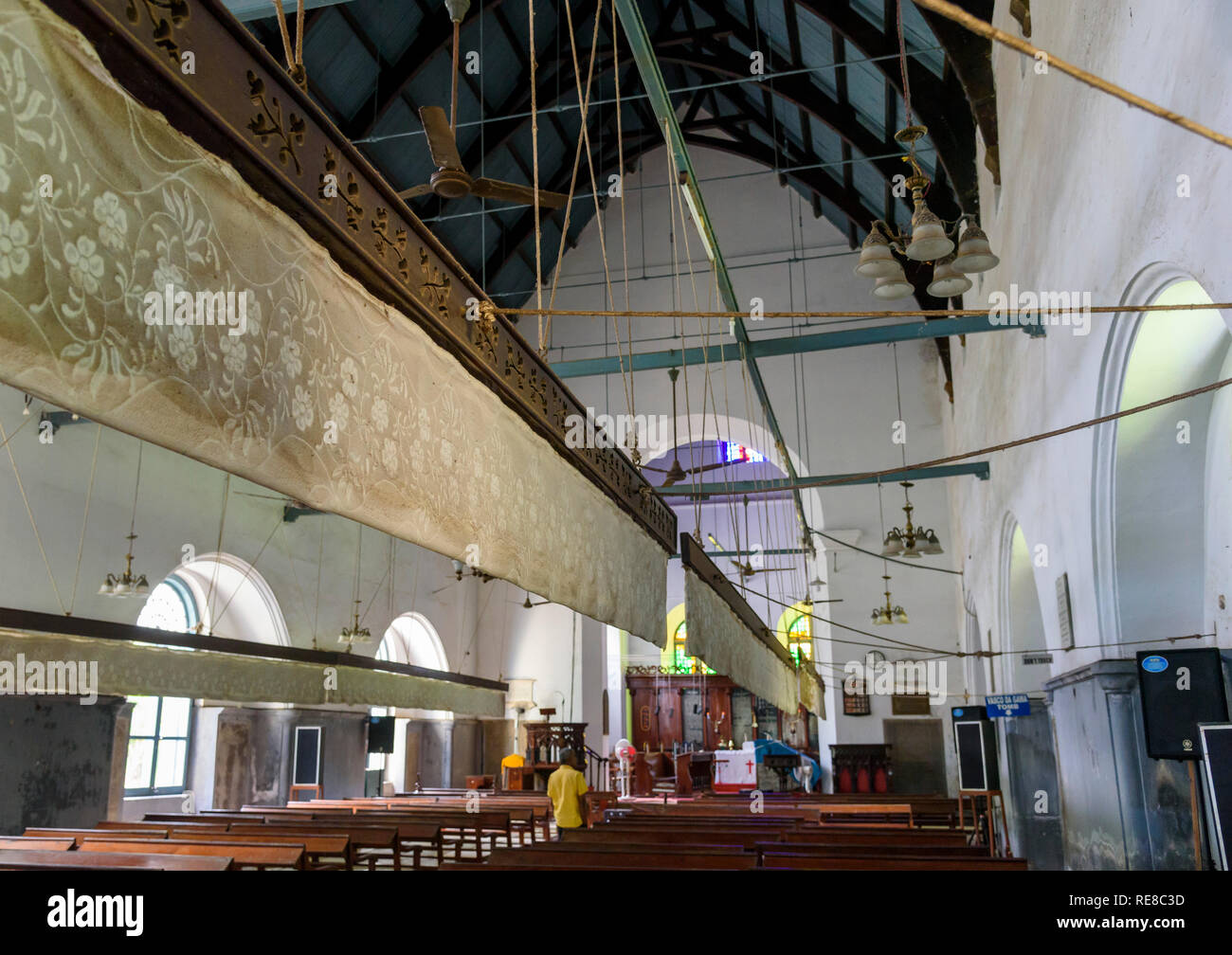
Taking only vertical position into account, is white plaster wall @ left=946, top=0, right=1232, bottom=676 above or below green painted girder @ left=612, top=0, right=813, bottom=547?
below

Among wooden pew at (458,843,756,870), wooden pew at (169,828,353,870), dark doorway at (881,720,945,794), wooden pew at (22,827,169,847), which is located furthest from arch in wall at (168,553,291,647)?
dark doorway at (881,720,945,794)

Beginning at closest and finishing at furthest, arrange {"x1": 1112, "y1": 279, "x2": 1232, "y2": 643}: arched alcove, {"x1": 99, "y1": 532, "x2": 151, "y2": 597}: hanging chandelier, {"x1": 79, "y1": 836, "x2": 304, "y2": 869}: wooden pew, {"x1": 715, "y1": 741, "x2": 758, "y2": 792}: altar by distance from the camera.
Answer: {"x1": 1112, "y1": 279, "x2": 1232, "y2": 643}: arched alcove, {"x1": 79, "y1": 836, "x2": 304, "y2": 869}: wooden pew, {"x1": 99, "y1": 532, "x2": 151, "y2": 597}: hanging chandelier, {"x1": 715, "y1": 741, "x2": 758, "y2": 792}: altar

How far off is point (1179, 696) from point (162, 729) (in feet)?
37.8

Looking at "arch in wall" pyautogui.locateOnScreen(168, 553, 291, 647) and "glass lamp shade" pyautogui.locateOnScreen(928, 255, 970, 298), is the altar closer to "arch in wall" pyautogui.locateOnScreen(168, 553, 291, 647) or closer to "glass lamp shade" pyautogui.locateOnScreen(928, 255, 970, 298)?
"arch in wall" pyautogui.locateOnScreen(168, 553, 291, 647)

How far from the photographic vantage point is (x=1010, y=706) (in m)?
7.93

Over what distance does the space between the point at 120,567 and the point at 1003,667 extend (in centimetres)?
968

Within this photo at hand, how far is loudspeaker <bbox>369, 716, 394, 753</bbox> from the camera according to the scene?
14.7 metres

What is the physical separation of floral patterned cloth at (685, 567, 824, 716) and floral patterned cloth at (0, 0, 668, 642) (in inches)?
124
